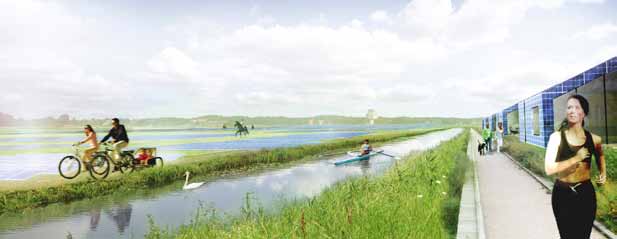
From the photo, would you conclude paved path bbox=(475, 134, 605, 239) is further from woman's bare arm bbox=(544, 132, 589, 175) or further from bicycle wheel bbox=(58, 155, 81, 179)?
bicycle wheel bbox=(58, 155, 81, 179)

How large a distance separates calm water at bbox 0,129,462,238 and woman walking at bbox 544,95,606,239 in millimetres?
6469

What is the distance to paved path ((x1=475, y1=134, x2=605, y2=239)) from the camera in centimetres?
554

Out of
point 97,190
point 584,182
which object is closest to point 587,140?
point 584,182

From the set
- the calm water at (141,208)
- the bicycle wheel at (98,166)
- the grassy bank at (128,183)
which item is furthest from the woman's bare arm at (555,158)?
the grassy bank at (128,183)

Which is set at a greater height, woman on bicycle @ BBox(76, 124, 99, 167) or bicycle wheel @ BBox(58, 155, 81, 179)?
woman on bicycle @ BBox(76, 124, 99, 167)

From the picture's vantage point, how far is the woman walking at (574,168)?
2733 mm

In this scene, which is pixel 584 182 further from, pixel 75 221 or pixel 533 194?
pixel 75 221

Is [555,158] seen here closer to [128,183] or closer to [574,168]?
[574,168]

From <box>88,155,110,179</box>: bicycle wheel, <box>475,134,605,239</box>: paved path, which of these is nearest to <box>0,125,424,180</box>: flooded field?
<box>88,155,110,179</box>: bicycle wheel

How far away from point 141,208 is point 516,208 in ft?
35.7

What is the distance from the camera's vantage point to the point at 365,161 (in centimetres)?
2450

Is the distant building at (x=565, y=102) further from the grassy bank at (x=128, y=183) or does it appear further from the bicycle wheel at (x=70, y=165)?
the bicycle wheel at (x=70, y=165)

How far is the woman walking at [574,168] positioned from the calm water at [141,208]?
21.2ft

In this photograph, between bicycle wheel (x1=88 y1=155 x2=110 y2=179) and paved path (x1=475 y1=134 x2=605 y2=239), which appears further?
bicycle wheel (x1=88 y1=155 x2=110 y2=179)
